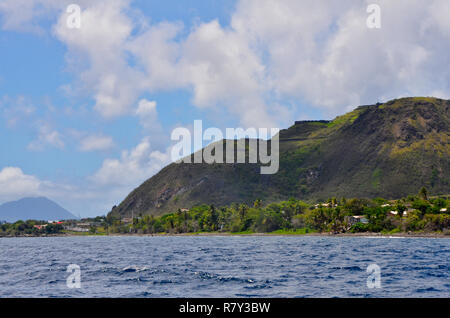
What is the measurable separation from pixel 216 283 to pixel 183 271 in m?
11.9

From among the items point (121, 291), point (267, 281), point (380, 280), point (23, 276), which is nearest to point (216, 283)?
point (267, 281)

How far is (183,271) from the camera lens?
55.6m
